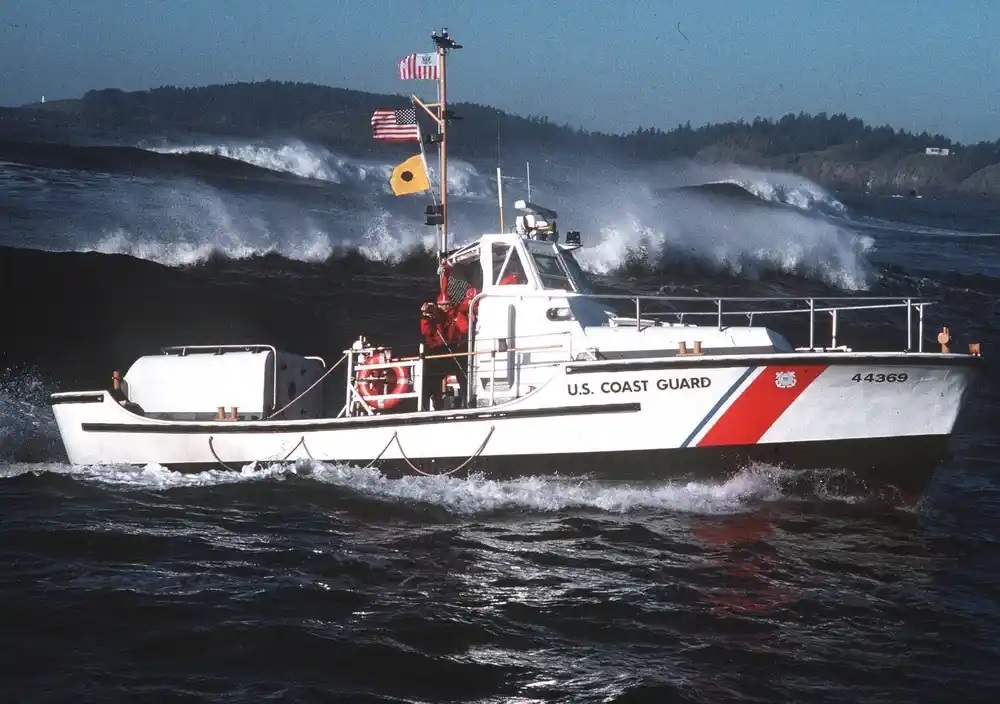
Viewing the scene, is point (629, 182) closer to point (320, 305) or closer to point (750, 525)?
point (320, 305)

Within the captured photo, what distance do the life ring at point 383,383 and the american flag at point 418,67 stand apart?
11.1 feet

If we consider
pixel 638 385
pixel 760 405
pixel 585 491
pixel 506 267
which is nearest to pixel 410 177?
pixel 506 267

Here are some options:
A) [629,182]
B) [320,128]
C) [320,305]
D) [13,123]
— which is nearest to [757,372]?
[320,305]

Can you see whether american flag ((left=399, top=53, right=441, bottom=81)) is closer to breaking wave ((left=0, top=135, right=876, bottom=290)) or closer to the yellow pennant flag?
the yellow pennant flag

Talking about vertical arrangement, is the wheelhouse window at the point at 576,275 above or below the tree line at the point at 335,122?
below

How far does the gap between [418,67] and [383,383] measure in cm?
382

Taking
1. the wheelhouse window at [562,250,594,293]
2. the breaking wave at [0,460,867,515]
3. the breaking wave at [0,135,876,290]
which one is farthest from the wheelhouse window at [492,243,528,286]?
the breaking wave at [0,135,876,290]

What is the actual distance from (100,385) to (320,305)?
6276mm

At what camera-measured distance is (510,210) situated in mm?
36438

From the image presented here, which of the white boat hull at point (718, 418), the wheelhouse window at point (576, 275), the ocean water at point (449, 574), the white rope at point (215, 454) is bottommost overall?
the ocean water at point (449, 574)

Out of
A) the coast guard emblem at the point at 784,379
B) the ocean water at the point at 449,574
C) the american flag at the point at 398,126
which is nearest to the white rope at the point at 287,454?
the ocean water at the point at 449,574

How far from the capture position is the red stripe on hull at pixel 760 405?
1076 centimetres

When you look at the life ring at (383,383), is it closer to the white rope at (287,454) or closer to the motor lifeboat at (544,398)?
the motor lifeboat at (544,398)

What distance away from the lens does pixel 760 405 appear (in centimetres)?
1084
